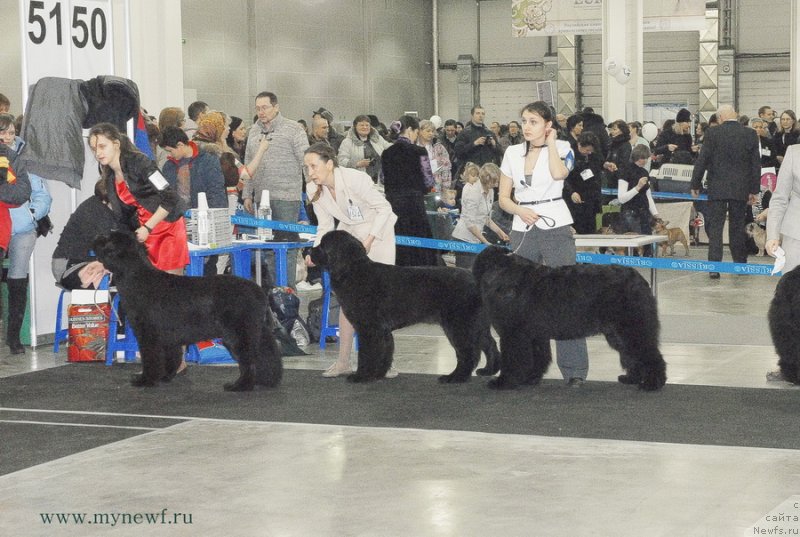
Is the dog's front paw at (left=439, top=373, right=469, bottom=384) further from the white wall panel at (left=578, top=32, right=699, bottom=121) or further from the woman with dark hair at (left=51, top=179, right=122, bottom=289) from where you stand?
the white wall panel at (left=578, top=32, right=699, bottom=121)

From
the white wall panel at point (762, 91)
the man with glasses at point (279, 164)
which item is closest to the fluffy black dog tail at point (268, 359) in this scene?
the man with glasses at point (279, 164)

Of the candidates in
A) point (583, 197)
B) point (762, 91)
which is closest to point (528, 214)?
point (583, 197)

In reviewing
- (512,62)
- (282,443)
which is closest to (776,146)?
(282,443)

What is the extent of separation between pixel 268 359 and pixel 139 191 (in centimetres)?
114

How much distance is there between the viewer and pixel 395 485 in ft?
13.4

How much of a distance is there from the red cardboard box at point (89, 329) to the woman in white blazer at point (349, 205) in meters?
1.53

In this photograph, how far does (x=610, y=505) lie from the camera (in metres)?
3.77

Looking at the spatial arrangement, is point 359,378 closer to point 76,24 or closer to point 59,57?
point 59,57

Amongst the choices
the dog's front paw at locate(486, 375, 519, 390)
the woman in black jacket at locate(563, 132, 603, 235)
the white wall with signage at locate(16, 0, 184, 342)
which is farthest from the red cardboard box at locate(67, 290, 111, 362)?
the woman in black jacket at locate(563, 132, 603, 235)

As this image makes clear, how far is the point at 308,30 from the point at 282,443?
1911cm

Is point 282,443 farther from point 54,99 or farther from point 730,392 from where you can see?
point 54,99

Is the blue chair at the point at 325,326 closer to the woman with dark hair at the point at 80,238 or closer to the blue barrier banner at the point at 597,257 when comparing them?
the blue barrier banner at the point at 597,257

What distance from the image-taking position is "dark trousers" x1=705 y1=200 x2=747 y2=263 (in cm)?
1076

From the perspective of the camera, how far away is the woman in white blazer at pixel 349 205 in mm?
6316
